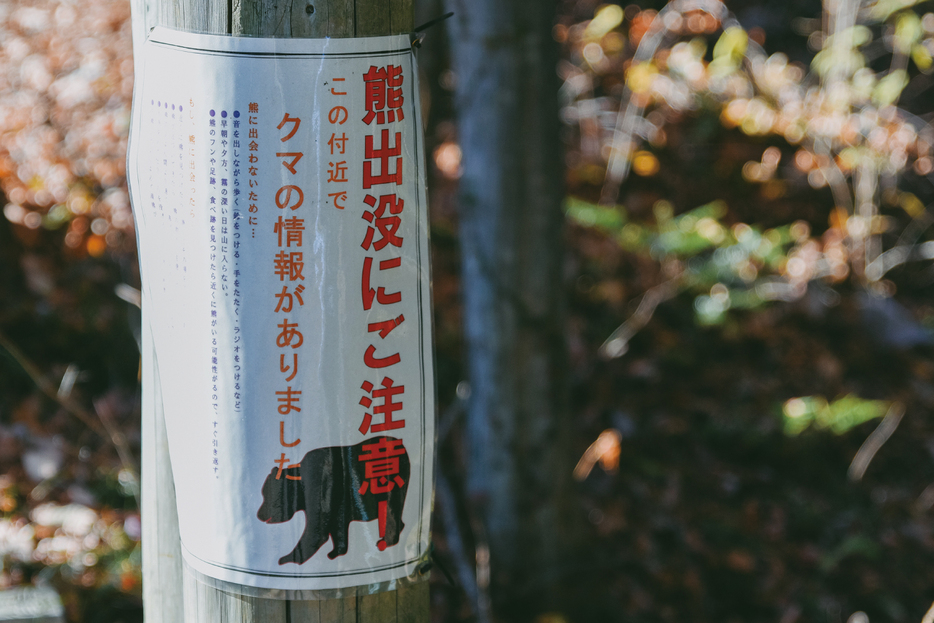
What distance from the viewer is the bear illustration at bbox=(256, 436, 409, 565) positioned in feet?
4.73

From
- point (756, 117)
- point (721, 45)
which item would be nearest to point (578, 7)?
point (721, 45)

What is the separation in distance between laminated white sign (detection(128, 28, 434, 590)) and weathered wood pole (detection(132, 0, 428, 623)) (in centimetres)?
3

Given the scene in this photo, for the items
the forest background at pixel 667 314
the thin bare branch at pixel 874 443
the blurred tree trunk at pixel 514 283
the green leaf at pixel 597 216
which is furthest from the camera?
the green leaf at pixel 597 216


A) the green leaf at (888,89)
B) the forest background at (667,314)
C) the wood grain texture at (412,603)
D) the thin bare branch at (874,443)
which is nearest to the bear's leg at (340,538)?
the wood grain texture at (412,603)

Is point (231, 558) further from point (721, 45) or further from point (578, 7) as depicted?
point (578, 7)

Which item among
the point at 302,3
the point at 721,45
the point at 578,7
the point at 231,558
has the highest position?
the point at 578,7

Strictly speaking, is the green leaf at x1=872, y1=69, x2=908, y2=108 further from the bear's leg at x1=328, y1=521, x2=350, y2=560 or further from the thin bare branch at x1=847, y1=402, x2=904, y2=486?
the bear's leg at x1=328, y1=521, x2=350, y2=560

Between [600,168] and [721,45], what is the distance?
1.76 meters

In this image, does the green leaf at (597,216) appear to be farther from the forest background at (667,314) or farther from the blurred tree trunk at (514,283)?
the blurred tree trunk at (514,283)

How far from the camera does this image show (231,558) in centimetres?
147

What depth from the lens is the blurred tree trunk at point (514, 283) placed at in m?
3.35

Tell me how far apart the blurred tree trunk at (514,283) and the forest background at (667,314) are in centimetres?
11

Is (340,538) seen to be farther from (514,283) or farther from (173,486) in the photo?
(514,283)

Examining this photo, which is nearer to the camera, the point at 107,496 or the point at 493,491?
the point at 493,491
